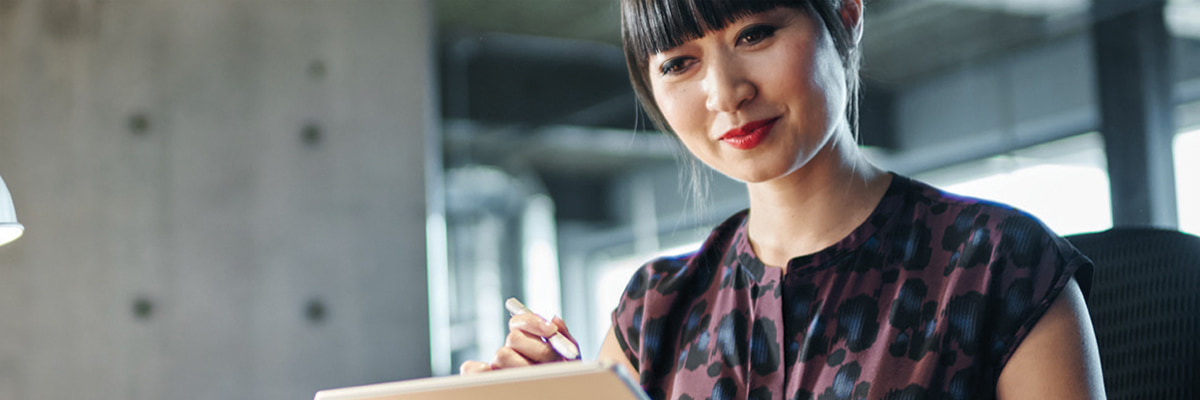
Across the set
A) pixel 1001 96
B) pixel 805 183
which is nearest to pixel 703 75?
pixel 805 183

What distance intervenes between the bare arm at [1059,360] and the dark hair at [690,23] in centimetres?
31

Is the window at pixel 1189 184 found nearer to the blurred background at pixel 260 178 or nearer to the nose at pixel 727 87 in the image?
the blurred background at pixel 260 178

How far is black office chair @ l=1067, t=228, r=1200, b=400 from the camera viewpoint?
3.38 feet

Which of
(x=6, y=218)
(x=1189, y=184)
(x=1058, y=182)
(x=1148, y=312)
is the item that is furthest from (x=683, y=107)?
(x=1058, y=182)

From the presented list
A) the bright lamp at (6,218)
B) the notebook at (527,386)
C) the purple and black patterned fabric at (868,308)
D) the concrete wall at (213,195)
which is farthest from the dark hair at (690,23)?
the concrete wall at (213,195)

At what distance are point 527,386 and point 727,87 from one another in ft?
1.31

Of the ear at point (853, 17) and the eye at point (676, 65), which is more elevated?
the ear at point (853, 17)

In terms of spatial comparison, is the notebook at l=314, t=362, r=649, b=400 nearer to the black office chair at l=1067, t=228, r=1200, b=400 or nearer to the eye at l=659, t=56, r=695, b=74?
the eye at l=659, t=56, r=695, b=74

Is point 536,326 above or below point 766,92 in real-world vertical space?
below

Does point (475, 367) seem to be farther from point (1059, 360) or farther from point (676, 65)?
point (1059, 360)

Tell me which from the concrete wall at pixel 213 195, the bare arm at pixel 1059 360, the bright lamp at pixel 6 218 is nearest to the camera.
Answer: the bare arm at pixel 1059 360

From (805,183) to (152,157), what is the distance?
261 cm

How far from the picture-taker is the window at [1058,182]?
4105mm

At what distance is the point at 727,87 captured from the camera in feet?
3.11
